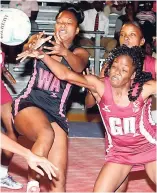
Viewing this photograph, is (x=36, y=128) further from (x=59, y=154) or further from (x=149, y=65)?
(x=149, y=65)

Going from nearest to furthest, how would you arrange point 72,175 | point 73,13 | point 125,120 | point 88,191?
point 125,120, point 73,13, point 88,191, point 72,175

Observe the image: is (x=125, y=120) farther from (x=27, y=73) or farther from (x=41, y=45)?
(x=27, y=73)

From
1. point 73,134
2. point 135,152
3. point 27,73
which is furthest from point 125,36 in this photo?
point 27,73

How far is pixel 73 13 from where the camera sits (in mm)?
5453

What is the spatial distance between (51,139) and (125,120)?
0.60m

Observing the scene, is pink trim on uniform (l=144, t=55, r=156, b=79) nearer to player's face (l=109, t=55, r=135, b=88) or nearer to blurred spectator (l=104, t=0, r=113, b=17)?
player's face (l=109, t=55, r=135, b=88)

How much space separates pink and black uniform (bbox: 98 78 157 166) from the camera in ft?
15.6

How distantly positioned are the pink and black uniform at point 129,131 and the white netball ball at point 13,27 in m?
0.92

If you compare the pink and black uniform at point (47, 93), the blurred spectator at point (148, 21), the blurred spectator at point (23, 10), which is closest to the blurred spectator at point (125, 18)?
the blurred spectator at point (148, 21)

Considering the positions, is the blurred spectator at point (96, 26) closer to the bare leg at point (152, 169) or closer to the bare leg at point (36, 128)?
the bare leg at point (36, 128)

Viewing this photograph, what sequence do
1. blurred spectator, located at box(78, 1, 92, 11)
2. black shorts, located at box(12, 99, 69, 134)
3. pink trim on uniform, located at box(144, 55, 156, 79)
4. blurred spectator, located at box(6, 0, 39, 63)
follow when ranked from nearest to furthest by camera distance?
black shorts, located at box(12, 99, 69, 134) → pink trim on uniform, located at box(144, 55, 156, 79) → blurred spectator, located at box(6, 0, 39, 63) → blurred spectator, located at box(78, 1, 92, 11)

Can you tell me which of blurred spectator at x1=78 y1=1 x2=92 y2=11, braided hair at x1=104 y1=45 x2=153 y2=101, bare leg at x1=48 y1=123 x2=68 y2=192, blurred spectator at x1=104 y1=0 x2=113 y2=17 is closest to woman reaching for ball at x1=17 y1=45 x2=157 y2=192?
braided hair at x1=104 y1=45 x2=153 y2=101

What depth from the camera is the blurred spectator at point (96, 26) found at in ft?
36.4

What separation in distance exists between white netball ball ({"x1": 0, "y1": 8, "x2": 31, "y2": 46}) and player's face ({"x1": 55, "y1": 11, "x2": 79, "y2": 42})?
27 cm
